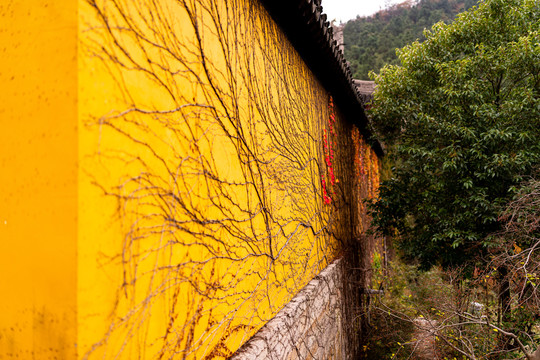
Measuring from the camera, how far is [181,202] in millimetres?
1527

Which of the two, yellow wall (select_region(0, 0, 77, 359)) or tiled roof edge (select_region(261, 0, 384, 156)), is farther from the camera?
tiled roof edge (select_region(261, 0, 384, 156))

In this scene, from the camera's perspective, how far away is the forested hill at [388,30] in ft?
70.3

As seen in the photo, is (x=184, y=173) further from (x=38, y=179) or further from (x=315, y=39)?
(x=315, y=39)

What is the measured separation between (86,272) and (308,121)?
309 cm

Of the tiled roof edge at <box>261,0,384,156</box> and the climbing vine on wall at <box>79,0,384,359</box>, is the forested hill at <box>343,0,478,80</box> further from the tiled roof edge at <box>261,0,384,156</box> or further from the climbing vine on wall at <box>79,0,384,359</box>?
the climbing vine on wall at <box>79,0,384,359</box>

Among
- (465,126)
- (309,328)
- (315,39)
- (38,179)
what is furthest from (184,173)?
(465,126)

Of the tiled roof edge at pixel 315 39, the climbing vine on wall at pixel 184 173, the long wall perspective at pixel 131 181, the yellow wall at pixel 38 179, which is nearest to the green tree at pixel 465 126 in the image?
the tiled roof edge at pixel 315 39

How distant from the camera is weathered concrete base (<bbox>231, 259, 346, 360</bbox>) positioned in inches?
87.5

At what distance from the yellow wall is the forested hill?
64.5 ft

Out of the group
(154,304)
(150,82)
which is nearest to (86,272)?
(154,304)

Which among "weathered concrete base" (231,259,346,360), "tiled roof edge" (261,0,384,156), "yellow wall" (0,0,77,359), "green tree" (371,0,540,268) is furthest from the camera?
"green tree" (371,0,540,268)

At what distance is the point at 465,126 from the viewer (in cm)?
498

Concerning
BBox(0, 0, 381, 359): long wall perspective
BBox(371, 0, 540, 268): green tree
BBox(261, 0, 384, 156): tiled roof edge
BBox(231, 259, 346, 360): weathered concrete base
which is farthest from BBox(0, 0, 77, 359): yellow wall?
BBox(371, 0, 540, 268): green tree

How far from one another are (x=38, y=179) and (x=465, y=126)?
17.5ft
